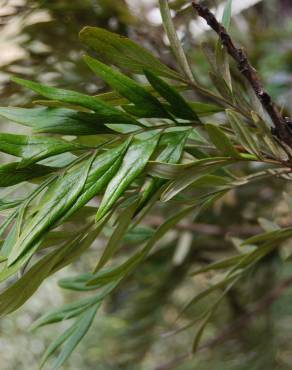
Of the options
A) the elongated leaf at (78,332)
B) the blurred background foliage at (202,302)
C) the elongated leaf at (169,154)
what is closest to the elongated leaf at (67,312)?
the elongated leaf at (78,332)

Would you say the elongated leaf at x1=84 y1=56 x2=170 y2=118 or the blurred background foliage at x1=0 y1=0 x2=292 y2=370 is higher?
the elongated leaf at x1=84 y1=56 x2=170 y2=118

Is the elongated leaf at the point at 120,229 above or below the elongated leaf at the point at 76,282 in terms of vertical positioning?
above

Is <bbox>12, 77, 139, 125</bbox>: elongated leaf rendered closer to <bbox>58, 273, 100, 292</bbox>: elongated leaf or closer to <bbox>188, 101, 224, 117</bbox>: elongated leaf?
<bbox>188, 101, 224, 117</bbox>: elongated leaf

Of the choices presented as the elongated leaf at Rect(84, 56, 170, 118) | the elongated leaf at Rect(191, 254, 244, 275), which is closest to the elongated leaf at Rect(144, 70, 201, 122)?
the elongated leaf at Rect(84, 56, 170, 118)

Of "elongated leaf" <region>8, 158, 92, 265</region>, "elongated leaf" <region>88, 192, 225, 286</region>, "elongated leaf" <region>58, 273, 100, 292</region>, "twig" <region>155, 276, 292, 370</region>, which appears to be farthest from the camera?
"twig" <region>155, 276, 292, 370</region>

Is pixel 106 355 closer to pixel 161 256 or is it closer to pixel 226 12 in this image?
pixel 161 256

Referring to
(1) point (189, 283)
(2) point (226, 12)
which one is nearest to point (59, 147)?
(2) point (226, 12)

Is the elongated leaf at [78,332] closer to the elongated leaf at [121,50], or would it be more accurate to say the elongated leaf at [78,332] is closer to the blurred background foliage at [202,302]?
the elongated leaf at [121,50]
